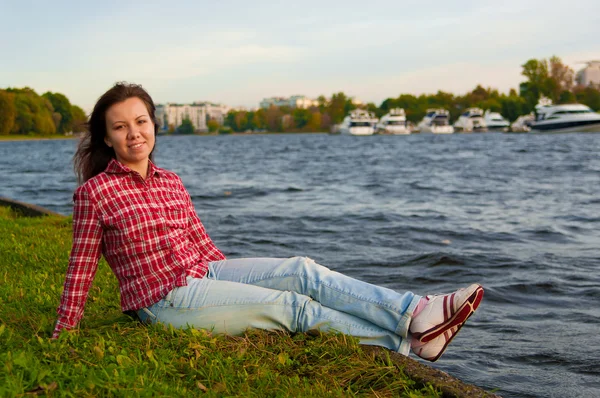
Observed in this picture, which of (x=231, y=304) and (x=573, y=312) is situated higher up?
(x=231, y=304)

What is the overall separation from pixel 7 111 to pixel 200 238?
90.1 m

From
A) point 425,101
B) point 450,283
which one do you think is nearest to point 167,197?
point 450,283

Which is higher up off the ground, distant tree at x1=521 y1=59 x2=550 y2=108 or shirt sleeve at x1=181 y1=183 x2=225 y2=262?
distant tree at x1=521 y1=59 x2=550 y2=108

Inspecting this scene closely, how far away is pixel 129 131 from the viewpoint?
10.9ft

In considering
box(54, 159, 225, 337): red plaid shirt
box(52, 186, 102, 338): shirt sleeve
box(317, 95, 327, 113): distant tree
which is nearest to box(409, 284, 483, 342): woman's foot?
box(54, 159, 225, 337): red plaid shirt

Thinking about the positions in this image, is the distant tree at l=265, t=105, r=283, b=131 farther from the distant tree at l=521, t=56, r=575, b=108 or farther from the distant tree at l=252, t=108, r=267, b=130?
the distant tree at l=521, t=56, r=575, b=108

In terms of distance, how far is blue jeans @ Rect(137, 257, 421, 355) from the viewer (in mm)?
3041

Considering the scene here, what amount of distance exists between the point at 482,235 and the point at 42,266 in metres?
6.85

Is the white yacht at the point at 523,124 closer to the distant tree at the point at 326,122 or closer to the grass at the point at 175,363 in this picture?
the distant tree at the point at 326,122

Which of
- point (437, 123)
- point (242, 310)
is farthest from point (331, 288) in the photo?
point (437, 123)

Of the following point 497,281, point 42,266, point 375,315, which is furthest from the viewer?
point 497,281

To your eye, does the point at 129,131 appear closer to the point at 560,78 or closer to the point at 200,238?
the point at 200,238

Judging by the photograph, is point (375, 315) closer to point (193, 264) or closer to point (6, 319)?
point (193, 264)

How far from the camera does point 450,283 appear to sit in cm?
704
